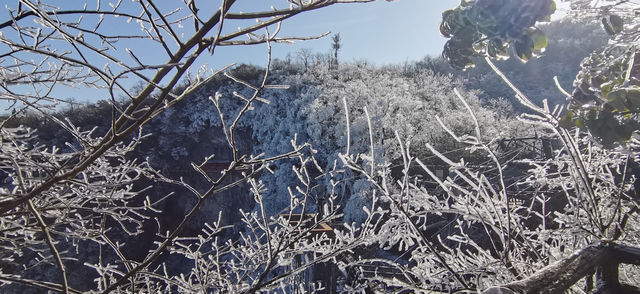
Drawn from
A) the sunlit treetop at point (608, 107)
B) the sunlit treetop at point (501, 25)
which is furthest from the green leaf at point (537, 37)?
the sunlit treetop at point (608, 107)

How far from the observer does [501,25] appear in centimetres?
119

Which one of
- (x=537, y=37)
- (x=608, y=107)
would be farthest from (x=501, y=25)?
(x=608, y=107)

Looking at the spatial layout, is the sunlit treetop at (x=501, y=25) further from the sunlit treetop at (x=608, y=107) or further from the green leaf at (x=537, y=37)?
the sunlit treetop at (x=608, y=107)

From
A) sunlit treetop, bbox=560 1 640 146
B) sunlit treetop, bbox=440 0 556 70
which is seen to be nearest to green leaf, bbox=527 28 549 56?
sunlit treetop, bbox=440 0 556 70

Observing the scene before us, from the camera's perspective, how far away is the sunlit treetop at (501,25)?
115 cm

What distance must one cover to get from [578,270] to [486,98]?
2576cm

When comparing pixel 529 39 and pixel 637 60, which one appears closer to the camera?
pixel 529 39

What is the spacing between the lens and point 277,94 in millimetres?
16359

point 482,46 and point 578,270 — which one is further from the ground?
point 482,46

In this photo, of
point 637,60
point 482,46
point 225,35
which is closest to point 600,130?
point 637,60

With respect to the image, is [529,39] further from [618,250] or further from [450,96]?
[450,96]

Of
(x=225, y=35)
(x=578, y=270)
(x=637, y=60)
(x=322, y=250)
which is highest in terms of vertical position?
(x=225, y=35)

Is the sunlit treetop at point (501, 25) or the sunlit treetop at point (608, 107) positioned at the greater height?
the sunlit treetop at point (501, 25)

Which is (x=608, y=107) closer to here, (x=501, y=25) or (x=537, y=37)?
(x=537, y=37)
